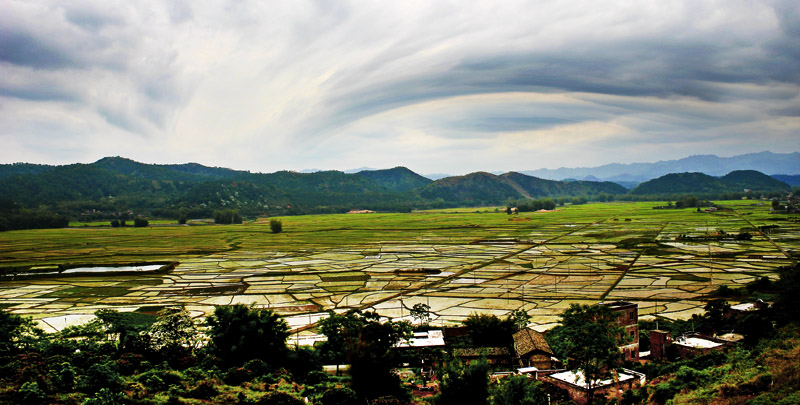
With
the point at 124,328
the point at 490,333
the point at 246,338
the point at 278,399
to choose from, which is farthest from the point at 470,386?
the point at 124,328

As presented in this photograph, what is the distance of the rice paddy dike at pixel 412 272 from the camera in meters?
29.3

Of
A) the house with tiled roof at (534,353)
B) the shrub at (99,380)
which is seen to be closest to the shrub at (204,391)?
the shrub at (99,380)

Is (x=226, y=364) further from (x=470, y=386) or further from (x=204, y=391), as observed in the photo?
(x=470, y=386)

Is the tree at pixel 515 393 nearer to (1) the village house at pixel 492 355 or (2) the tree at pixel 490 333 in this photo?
(1) the village house at pixel 492 355

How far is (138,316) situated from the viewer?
2406 cm

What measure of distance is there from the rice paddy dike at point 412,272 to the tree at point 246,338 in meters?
3.84

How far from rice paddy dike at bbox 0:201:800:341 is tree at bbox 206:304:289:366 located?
151 inches

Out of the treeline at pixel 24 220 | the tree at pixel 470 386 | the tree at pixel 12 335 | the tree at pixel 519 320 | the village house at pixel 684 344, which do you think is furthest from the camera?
the treeline at pixel 24 220

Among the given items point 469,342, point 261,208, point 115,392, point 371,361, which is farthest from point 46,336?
point 261,208

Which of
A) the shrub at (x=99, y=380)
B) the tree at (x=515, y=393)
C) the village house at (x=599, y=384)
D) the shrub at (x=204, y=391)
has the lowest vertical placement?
the village house at (x=599, y=384)

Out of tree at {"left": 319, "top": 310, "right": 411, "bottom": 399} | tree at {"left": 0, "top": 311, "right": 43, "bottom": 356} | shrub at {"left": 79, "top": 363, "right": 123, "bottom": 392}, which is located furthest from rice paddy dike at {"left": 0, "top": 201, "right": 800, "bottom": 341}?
shrub at {"left": 79, "top": 363, "right": 123, "bottom": 392}

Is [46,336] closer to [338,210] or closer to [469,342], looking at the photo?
[469,342]

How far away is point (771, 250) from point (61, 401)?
176 feet

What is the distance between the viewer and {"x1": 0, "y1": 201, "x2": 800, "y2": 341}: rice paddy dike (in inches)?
1155
